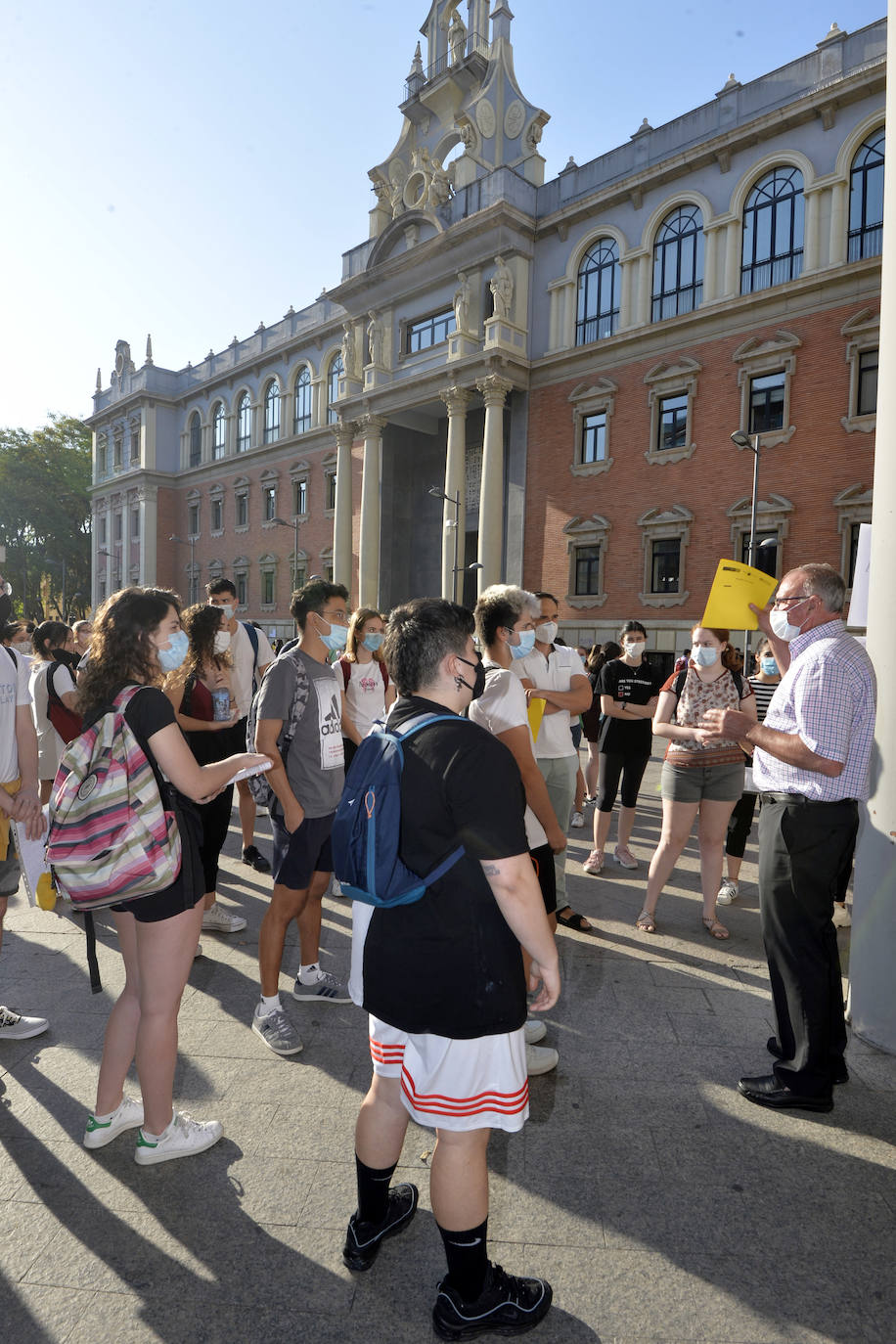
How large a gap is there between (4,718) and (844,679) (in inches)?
144

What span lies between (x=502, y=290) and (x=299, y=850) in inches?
1029

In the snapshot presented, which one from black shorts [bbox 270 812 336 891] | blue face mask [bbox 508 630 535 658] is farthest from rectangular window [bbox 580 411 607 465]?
black shorts [bbox 270 812 336 891]

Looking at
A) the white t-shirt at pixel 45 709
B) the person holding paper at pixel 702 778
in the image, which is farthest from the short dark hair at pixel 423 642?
the white t-shirt at pixel 45 709

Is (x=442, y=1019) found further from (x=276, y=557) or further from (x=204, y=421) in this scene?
(x=204, y=421)

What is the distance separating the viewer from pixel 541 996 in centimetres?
213

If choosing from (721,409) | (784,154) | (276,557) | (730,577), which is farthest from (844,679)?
(276,557)

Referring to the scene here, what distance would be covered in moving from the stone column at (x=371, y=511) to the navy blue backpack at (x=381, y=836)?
1143 inches

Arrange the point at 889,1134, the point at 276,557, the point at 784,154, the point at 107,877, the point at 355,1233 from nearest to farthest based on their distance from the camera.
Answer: the point at 355,1233, the point at 107,877, the point at 889,1134, the point at 784,154, the point at 276,557

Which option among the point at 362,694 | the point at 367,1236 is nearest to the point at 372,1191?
the point at 367,1236

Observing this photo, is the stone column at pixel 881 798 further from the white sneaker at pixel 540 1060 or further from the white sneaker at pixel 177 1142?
the white sneaker at pixel 177 1142

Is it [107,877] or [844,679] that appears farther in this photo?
[844,679]

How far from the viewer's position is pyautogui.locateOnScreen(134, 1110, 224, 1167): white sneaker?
8.92ft

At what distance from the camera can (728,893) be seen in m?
6.03

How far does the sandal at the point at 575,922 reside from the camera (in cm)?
520
